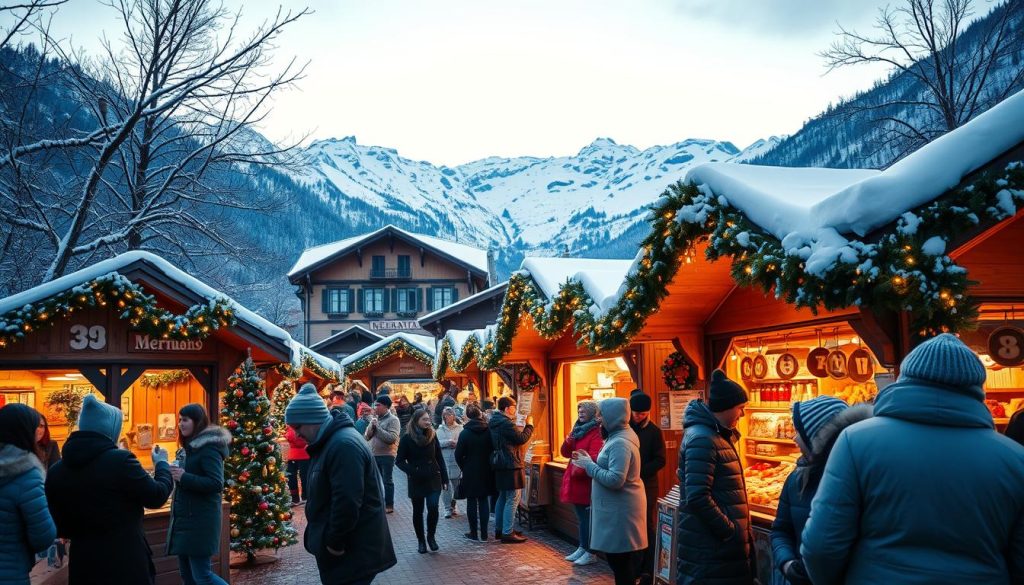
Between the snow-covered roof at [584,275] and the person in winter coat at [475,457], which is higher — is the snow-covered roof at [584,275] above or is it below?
above

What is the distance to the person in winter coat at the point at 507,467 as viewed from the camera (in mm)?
10180

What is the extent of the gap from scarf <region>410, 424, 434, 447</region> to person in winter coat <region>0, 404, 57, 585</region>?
19.5 ft

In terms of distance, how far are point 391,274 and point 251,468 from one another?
109 ft

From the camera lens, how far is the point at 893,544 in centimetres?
253

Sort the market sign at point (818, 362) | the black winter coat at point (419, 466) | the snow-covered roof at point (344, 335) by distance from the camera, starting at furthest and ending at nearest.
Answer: the snow-covered roof at point (344, 335)
the black winter coat at point (419, 466)
the market sign at point (818, 362)

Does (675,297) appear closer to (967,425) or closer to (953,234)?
(953,234)

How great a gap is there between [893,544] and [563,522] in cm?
851

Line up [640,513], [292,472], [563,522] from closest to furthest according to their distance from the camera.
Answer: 1. [640,513]
2. [563,522]
3. [292,472]

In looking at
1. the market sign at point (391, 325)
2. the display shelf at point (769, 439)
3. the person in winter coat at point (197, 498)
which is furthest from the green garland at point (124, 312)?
the market sign at point (391, 325)

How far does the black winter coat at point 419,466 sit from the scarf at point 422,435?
3cm

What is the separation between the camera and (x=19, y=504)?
411 centimetres

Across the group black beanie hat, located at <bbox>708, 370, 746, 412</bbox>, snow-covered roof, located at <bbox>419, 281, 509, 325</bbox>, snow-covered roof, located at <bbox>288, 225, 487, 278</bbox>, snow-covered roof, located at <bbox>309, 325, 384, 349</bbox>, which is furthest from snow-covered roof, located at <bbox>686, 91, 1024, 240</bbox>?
snow-covered roof, located at <bbox>288, 225, 487, 278</bbox>

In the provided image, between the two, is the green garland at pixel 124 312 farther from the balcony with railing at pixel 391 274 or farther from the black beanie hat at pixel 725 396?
the balcony with railing at pixel 391 274

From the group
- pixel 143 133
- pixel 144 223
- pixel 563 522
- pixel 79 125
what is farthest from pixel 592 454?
pixel 79 125
